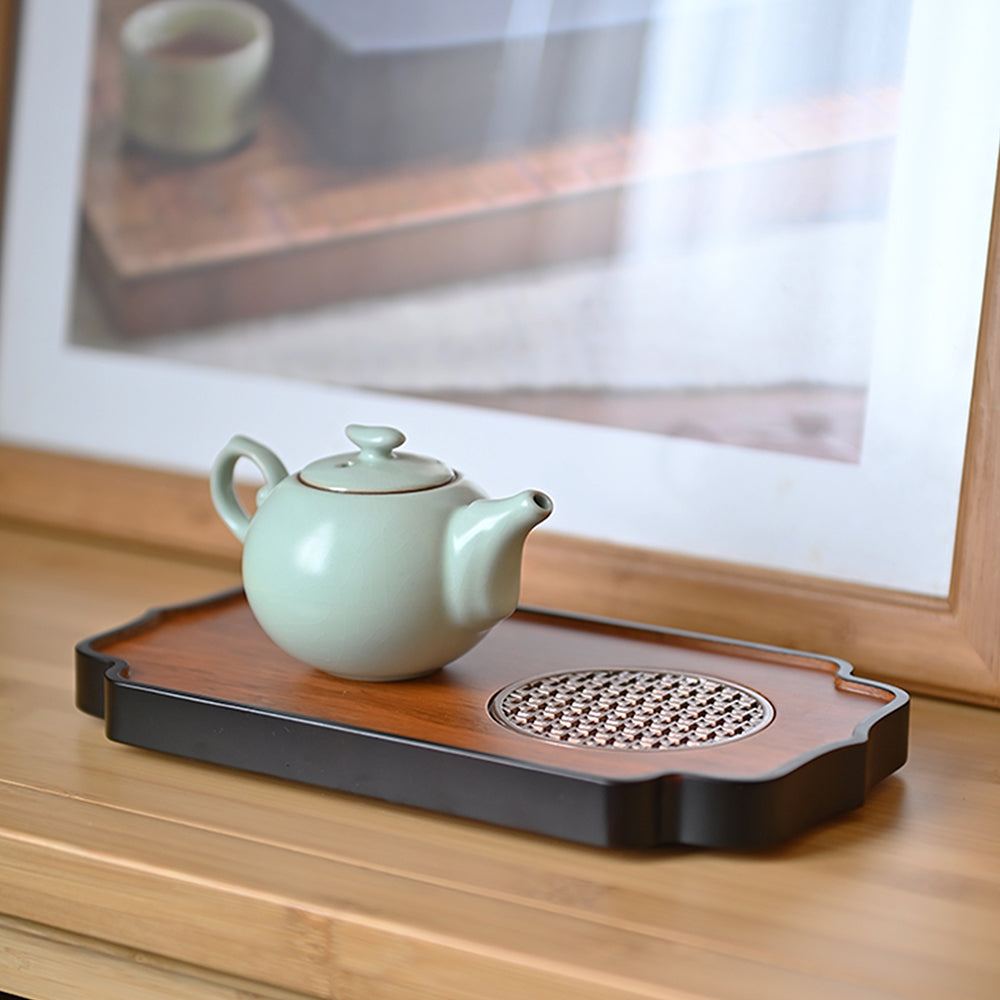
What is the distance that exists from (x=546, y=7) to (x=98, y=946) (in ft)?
2.10

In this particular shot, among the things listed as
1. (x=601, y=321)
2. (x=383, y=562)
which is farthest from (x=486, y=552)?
(x=601, y=321)

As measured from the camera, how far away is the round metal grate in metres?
0.69

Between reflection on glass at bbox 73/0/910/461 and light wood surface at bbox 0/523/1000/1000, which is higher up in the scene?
reflection on glass at bbox 73/0/910/461

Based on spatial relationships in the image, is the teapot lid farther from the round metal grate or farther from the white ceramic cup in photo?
the white ceramic cup in photo

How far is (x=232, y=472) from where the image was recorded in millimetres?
807

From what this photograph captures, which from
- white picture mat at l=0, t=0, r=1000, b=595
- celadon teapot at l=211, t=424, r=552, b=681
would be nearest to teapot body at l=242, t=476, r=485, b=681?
celadon teapot at l=211, t=424, r=552, b=681

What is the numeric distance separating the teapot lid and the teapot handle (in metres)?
0.05

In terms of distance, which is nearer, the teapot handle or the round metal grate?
the round metal grate

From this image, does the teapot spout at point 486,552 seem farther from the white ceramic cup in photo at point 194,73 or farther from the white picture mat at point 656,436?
the white ceramic cup in photo at point 194,73

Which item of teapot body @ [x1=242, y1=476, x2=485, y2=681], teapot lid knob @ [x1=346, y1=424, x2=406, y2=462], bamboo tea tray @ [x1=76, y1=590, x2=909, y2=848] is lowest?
bamboo tea tray @ [x1=76, y1=590, x2=909, y2=848]

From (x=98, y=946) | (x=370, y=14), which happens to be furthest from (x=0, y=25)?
(x=98, y=946)

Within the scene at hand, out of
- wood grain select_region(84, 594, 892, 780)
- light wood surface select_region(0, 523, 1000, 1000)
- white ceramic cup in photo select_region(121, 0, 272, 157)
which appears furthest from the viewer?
white ceramic cup in photo select_region(121, 0, 272, 157)

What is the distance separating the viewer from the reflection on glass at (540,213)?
86 centimetres

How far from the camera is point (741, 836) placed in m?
0.63
